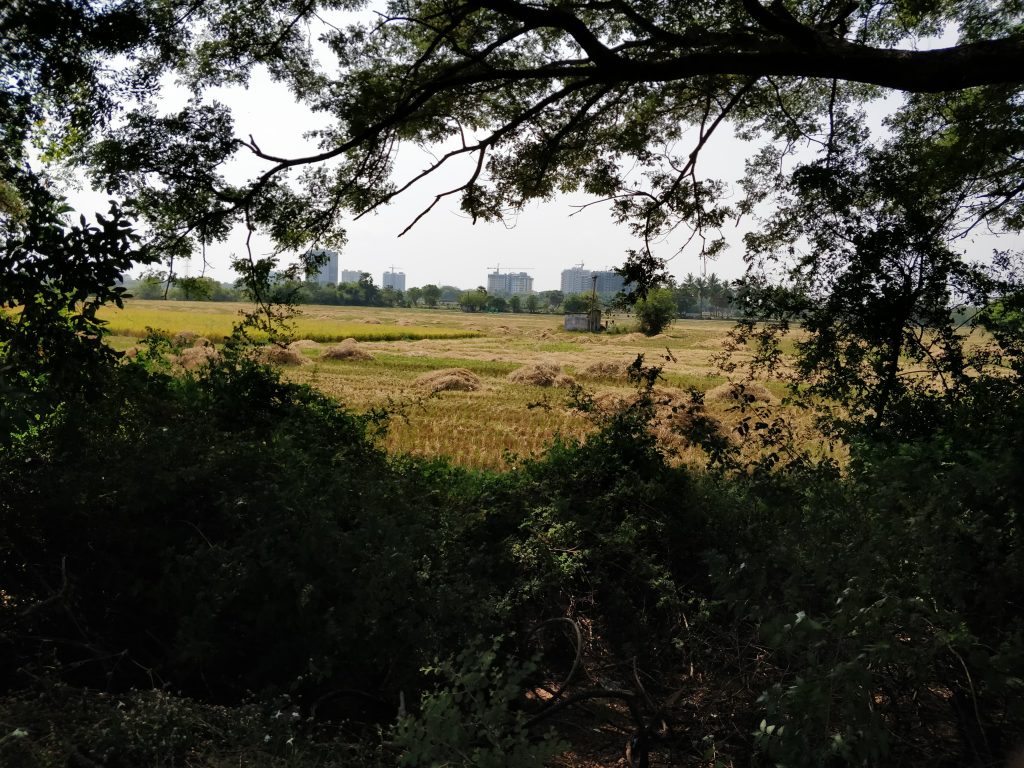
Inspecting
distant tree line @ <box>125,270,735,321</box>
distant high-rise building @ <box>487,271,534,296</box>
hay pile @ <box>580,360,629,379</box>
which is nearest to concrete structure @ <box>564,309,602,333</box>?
distant tree line @ <box>125,270,735,321</box>

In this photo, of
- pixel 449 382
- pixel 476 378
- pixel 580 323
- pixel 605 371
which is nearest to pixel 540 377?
pixel 476 378

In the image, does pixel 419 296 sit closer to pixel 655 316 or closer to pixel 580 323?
pixel 580 323

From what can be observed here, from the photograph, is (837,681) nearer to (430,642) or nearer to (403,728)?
(403,728)

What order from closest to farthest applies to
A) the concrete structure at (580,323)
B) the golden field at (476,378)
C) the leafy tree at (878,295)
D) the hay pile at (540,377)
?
the leafy tree at (878,295) → the golden field at (476,378) → the hay pile at (540,377) → the concrete structure at (580,323)

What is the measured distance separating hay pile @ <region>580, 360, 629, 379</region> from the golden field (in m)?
0.04

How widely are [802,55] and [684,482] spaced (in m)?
3.18

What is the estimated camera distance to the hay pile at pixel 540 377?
17.7 m

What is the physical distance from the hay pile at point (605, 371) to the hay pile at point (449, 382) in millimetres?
4276

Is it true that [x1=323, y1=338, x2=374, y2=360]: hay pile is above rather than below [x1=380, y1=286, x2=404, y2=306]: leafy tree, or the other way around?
below

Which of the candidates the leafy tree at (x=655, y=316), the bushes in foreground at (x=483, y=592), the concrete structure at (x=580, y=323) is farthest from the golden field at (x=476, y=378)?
the concrete structure at (x=580, y=323)

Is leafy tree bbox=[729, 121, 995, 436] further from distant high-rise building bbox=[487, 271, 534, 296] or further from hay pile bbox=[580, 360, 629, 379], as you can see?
distant high-rise building bbox=[487, 271, 534, 296]

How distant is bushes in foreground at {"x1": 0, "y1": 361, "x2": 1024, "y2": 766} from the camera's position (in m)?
2.36

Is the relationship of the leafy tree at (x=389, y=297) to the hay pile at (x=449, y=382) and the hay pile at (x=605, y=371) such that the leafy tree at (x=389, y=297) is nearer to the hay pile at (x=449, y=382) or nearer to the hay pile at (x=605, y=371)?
the hay pile at (x=605, y=371)

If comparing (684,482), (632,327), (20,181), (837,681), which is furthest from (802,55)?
(632,327)
